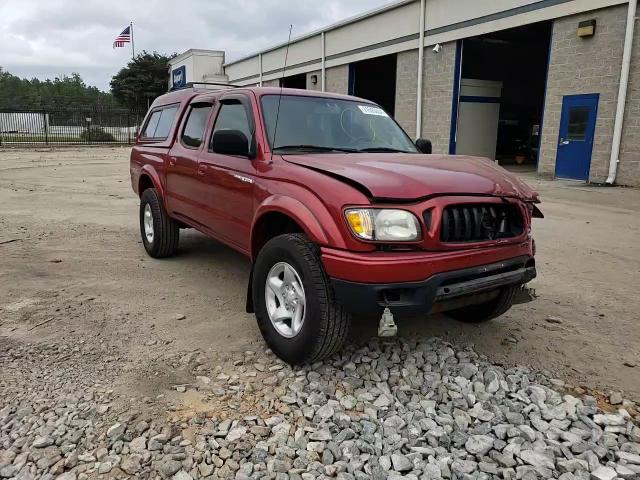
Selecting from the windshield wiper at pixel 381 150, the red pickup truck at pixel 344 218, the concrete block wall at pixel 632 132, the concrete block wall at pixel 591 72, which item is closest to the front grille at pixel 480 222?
the red pickup truck at pixel 344 218

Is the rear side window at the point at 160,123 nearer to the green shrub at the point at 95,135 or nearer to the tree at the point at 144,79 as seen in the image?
the green shrub at the point at 95,135

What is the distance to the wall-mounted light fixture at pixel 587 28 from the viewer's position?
13.1 m

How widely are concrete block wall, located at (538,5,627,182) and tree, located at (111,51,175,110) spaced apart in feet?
187

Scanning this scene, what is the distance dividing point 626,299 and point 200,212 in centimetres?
402

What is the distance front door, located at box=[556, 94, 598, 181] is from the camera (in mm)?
13633

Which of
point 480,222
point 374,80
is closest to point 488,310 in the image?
point 480,222

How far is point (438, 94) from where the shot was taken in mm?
18562

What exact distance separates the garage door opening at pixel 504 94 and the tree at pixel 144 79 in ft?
162

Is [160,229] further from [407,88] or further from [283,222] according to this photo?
[407,88]

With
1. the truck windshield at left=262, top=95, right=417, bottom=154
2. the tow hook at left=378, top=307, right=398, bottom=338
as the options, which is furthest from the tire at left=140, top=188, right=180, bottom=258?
the tow hook at left=378, top=307, right=398, bottom=338

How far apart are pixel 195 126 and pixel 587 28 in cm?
1197

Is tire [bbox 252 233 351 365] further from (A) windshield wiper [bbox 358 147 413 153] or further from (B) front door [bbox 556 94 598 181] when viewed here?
(B) front door [bbox 556 94 598 181]

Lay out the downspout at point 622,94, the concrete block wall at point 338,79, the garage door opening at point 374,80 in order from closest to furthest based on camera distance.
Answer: the downspout at point 622,94 → the concrete block wall at point 338,79 → the garage door opening at point 374,80

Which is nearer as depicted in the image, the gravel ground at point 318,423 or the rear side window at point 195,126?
the gravel ground at point 318,423
